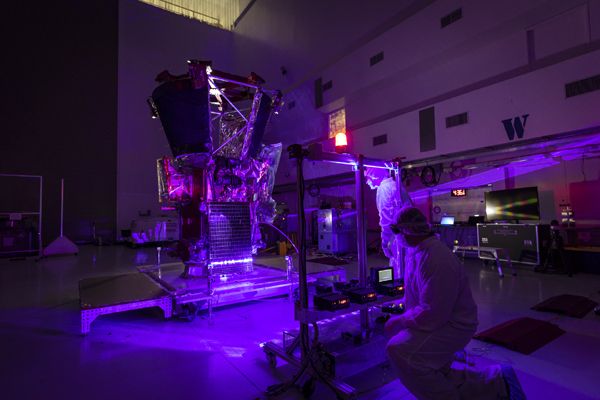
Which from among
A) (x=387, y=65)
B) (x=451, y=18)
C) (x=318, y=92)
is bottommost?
(x=387, y=65)

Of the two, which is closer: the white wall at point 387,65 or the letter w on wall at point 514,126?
the white wall at point 387,65

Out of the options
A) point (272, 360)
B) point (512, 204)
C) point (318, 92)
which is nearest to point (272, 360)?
point (272, 360)

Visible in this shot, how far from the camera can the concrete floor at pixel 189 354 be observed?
90.8 inches

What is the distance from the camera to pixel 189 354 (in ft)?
9.56

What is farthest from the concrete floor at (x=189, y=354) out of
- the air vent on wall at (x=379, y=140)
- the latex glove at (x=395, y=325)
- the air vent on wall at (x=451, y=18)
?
the air vent on wall at (x=451, y=18)

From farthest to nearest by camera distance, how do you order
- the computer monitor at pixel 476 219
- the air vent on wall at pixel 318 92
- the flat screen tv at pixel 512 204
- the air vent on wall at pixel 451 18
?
the air vent on wall at pixel 318 92 < the computer monitor at pixel 476 219 < the flat screen tv at pixel 512 204 < the air vent on wall at pixel 451 18

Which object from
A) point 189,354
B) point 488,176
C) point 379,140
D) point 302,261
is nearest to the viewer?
point 302,261

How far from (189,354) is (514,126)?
654 cm

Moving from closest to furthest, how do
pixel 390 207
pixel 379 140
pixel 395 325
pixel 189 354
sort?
1. pixel 395 325
2. pixel 189 354
3. pixel 390 207
4. pixel 379 140

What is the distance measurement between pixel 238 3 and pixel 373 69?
35.7ft

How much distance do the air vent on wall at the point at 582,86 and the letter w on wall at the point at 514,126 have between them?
26.4 inches

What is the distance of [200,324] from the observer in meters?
3.72

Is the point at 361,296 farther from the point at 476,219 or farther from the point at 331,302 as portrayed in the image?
the point at 476,219

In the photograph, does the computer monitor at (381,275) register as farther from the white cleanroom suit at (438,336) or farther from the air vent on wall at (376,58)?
the air vent on wall at (376,58)
